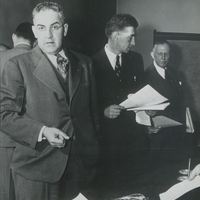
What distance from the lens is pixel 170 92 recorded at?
163 cm

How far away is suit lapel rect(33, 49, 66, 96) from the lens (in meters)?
1.20

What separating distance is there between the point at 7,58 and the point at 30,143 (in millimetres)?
436

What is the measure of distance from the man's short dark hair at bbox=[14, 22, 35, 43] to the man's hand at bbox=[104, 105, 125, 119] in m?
0.60

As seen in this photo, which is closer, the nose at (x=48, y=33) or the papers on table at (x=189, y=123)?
the nose at (x=48, y=33)

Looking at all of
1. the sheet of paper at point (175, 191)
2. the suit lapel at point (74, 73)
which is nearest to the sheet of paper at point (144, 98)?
the suit lapel at point (74, 73)

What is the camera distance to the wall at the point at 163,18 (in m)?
1.55

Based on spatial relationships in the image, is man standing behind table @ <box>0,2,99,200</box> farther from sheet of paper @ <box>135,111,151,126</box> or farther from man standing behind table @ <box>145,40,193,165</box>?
man standing behind table @ <box>145,40,193,165</box>

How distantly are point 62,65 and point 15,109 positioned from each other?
326 millimetres

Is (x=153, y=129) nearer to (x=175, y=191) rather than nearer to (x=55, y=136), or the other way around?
(x=175, y=191)

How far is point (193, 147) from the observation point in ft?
5.43

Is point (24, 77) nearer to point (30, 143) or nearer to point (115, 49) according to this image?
point (30, 143)

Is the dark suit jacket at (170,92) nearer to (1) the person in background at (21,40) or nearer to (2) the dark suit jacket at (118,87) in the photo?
(2) the dark suit jacket at (118,87)

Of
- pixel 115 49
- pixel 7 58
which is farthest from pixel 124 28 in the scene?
pixel 7 58

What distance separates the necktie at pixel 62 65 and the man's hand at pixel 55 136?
0.28 meters
